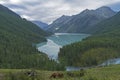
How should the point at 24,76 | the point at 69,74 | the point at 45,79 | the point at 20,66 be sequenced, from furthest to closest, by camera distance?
the point at 20,66 → the point at 69,74 → the point at 45,79 → the point at 24,76

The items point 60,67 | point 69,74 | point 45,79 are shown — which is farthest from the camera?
point 60,67

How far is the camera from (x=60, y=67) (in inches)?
6599

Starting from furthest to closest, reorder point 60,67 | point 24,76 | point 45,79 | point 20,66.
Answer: point 20,66, point 60,67, point 45,79, point 24,76

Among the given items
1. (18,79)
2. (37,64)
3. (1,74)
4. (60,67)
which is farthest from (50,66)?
(18,79)

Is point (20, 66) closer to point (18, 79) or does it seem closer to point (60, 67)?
point (60, 67)

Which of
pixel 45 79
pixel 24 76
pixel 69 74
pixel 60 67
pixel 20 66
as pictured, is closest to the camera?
pixel 24 76

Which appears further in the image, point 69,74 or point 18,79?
point 69,74

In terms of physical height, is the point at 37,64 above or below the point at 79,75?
above

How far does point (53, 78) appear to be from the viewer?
61.6 m

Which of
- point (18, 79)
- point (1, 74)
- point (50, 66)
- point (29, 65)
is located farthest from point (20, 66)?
point (18, 79)

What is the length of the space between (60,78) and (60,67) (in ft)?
351

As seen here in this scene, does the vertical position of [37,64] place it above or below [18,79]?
above

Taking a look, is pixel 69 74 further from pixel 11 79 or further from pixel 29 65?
pixel 29 65

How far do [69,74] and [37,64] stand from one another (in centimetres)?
13188
